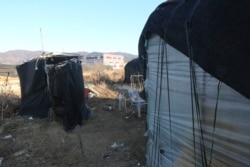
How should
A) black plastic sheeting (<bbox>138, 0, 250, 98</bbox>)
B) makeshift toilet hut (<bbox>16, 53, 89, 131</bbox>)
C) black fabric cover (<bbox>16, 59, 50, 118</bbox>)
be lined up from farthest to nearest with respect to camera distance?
1. black fabric cover (<bbox>16, 59, 50, 118</bbox>)
2. makeshift toilet hut (<bbox>16, 53, 89, 131</bbox>)
3. black plastic sheeting (<bbox>138, 0, 250, 98</bbox>)

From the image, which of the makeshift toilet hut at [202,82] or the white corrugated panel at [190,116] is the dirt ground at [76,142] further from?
the makeshift toilet hut at [202,82]

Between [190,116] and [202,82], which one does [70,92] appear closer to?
[190,116]

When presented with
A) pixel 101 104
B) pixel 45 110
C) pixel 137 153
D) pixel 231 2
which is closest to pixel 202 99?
pixel 231 2

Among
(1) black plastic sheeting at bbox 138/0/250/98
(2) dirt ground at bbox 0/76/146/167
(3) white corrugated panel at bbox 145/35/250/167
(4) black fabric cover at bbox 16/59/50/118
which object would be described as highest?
(1) black plastic sheeting at bbox 138/0/250/98

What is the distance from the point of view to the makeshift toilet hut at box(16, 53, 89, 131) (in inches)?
407

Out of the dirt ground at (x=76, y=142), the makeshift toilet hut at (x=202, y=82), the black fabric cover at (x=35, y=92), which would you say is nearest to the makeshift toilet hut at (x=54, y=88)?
the black fabric cover at (x=35, y=92)

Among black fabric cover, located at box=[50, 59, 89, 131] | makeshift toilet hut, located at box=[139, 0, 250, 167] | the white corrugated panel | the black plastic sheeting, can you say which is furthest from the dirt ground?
the black plastic sheeting

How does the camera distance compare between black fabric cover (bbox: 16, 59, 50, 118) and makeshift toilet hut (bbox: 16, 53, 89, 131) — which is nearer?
makeshift toilet hut (bbox: 16, 53, 89, 131)

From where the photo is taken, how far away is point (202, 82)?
3465 millimetres

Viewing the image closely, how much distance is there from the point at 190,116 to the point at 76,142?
499 centimetres

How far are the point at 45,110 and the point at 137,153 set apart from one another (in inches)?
214

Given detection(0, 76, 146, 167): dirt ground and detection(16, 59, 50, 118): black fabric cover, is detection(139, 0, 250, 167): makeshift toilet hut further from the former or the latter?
detection(16, 59, 50, 118): black fabric cover

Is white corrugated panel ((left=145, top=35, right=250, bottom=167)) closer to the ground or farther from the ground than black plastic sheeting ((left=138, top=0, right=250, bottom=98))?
closer to the ground

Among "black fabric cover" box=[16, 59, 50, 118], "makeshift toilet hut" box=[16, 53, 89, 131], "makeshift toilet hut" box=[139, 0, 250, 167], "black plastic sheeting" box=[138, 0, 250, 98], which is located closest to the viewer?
"black plastic sheeting" box=[138, 0, 250, 98]
